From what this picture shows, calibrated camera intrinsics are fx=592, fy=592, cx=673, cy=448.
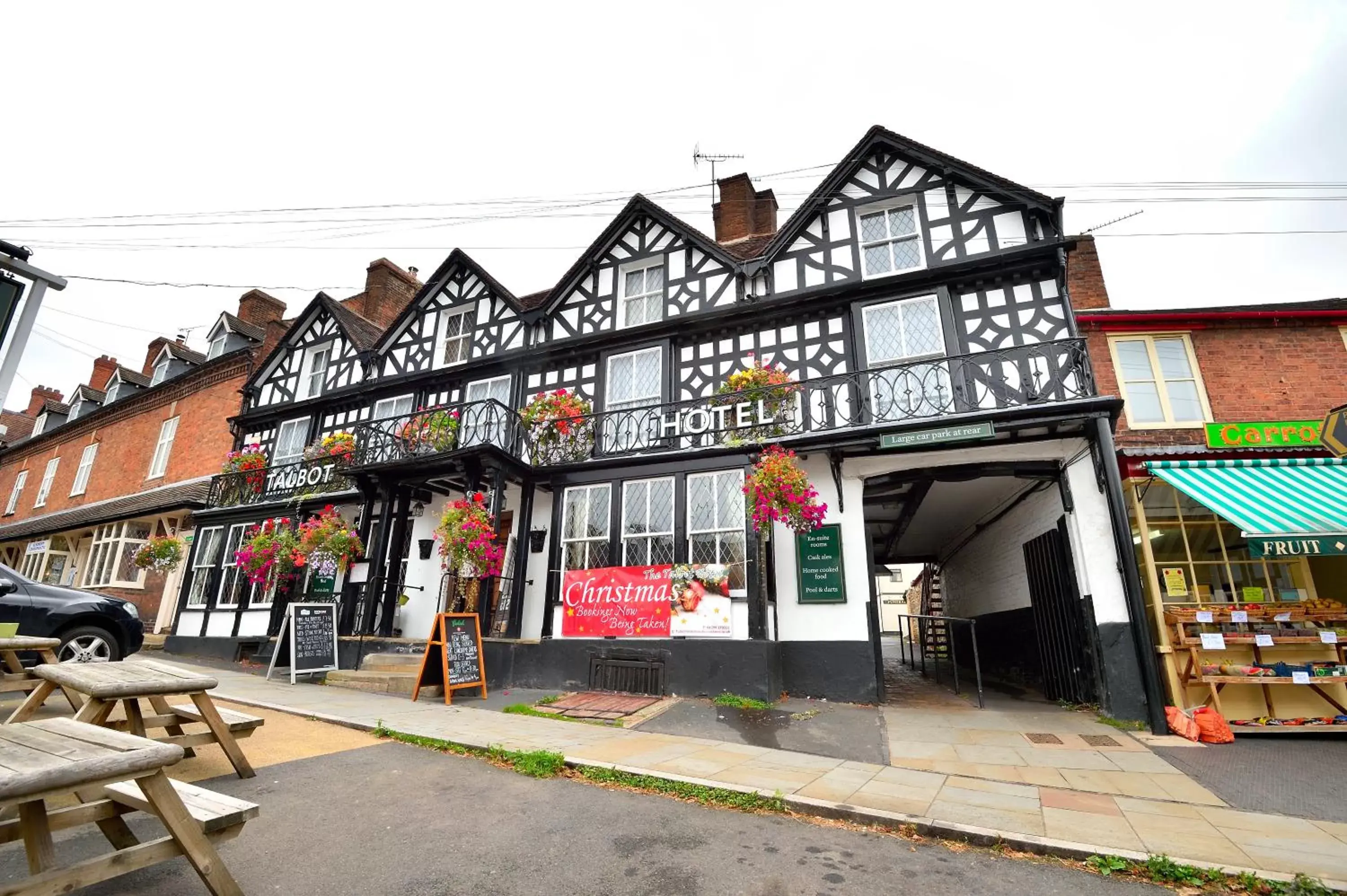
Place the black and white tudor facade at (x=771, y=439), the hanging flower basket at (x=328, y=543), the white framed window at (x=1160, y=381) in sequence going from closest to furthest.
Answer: the black and white tudor facade at (x=771, y=439)
the white framed window at (x=1160, y=381)
the hanging flower basket at (x=328, y=543)

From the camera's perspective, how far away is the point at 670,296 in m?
13.4

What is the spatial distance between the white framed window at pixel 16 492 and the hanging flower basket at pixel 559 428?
3163 centimetres

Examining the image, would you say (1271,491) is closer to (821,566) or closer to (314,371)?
(821,566)

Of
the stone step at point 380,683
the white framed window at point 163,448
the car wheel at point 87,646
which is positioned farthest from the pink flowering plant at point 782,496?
the white framed window at point 163,448

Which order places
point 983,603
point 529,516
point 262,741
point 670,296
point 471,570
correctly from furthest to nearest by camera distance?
point 983,603 → point 670,296 → point 529,516 → point 471,570 → point 262,741

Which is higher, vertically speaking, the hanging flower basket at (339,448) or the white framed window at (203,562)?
the hanging flower basket at (339,448)

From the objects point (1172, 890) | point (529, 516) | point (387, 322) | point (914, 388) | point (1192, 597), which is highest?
point (387, 322)

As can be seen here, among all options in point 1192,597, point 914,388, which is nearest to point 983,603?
point 1192,597

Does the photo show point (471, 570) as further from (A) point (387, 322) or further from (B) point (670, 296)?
(A) point (387, 322)

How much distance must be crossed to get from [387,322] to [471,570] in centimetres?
1164

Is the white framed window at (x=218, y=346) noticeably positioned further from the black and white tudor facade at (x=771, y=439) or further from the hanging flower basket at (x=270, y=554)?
the hanging flower basket at (x=270, y=554)

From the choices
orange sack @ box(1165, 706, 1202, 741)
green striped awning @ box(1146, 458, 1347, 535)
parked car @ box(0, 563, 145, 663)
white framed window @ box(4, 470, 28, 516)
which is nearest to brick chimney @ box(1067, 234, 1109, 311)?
green striped awning @ box(1146, 458, 1347, 535)

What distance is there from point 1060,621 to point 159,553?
69.5 ft

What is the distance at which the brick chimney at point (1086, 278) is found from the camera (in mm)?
12297
